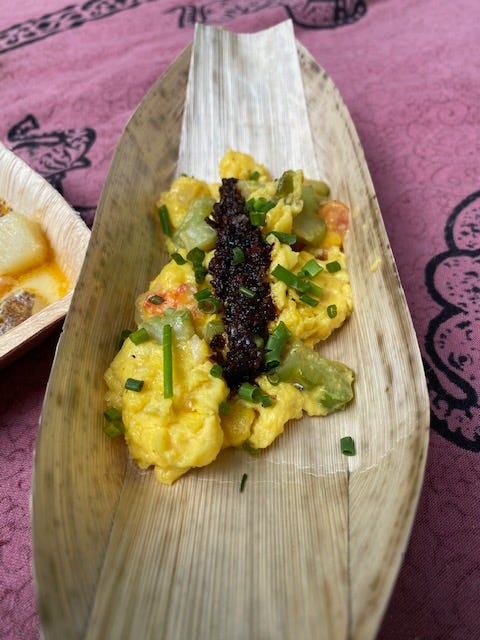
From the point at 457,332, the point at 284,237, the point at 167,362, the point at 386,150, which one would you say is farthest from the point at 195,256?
the point at 386,150

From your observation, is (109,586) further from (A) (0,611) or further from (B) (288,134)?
(B) (288,134)

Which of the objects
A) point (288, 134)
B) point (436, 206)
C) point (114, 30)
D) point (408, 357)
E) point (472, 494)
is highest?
point (114, 30)

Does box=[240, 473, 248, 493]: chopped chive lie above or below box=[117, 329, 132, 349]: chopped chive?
below

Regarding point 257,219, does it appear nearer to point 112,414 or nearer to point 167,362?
point 167,362

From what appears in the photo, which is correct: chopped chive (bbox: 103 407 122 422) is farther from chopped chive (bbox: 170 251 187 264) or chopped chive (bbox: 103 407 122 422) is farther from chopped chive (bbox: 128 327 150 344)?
chopped chive (bbox: 170 251 187 264)

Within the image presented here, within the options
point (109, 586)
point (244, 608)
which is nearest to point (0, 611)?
point (109, 586)

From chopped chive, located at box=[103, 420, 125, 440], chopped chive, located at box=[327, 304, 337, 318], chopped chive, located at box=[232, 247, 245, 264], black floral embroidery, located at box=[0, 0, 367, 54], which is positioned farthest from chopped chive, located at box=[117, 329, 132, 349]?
black floral embroidery, located at box=[0, 0, 367, 54]
